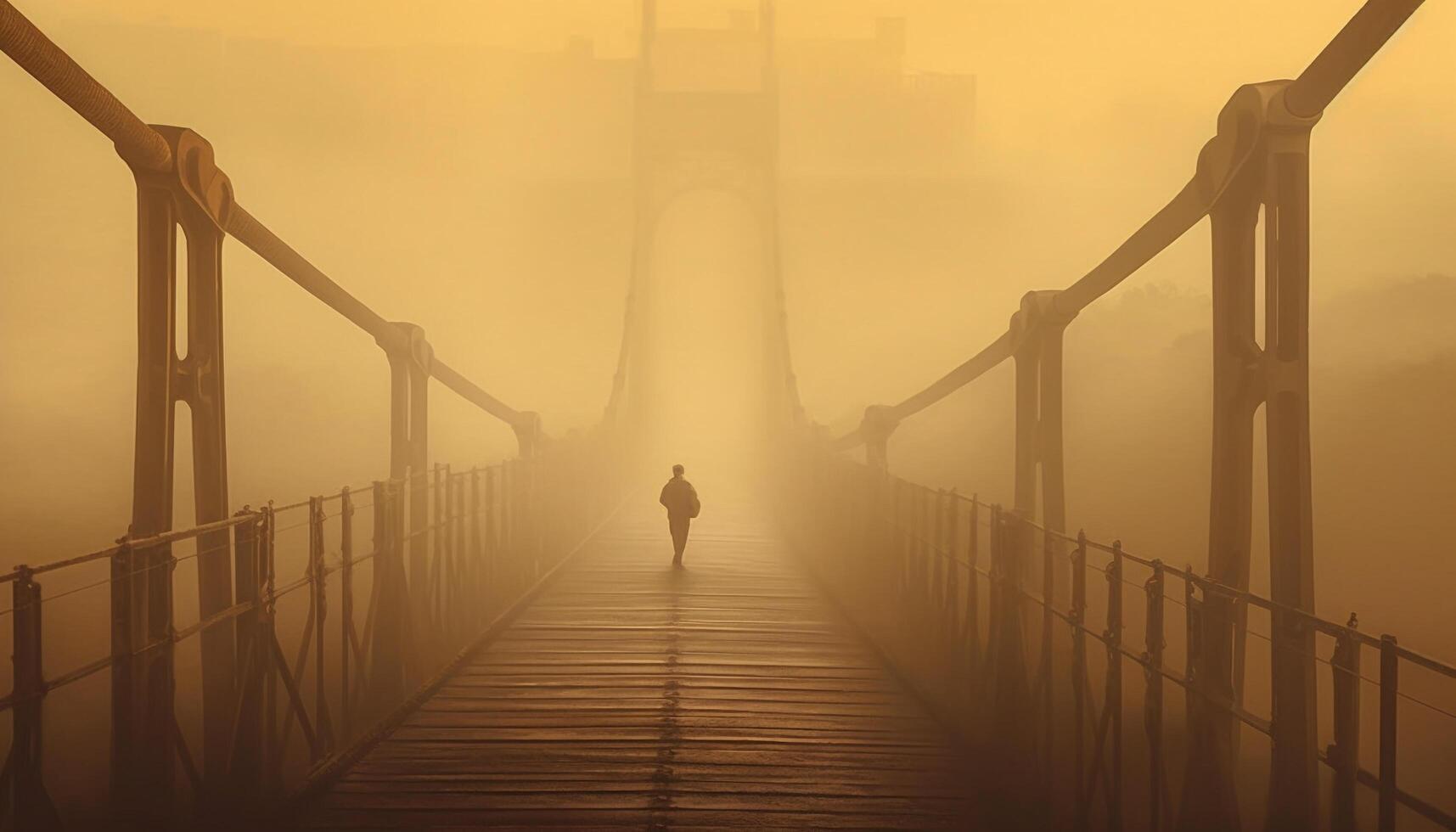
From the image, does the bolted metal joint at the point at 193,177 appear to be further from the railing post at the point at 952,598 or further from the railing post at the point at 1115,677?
the railing post at the point at 952,598

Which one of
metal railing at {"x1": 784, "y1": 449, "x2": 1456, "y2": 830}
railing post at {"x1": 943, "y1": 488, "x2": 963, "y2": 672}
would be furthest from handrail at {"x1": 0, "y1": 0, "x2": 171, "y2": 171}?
railing post at {"x1": 943, "y1": 488, "x2": 963, "y2": 672}

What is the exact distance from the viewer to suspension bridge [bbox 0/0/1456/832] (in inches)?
140

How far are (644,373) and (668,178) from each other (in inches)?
209

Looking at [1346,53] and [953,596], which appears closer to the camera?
[1346,53]

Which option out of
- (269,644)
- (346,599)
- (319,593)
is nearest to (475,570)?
(346,599)

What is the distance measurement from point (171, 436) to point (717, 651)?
3.58 m

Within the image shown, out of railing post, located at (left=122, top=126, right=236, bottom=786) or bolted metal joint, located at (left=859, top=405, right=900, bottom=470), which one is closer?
railing post, located at (left=122, top=126, right=236, bottom=786)

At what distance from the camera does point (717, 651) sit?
7.46 metres

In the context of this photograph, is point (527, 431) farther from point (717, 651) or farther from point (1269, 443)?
point (1269, 443)

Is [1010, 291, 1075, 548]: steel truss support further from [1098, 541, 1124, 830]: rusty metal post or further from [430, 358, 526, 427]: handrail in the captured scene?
[430, 358, 526, 427]: handrail

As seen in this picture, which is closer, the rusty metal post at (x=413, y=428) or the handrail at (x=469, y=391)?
the rusty metal post at (x=413, y=428)

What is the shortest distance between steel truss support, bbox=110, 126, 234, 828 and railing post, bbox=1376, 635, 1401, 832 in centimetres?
314

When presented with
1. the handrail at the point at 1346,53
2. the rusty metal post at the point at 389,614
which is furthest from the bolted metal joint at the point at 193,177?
the handrail at the point at 1346,53

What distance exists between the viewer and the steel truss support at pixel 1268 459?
329cm
